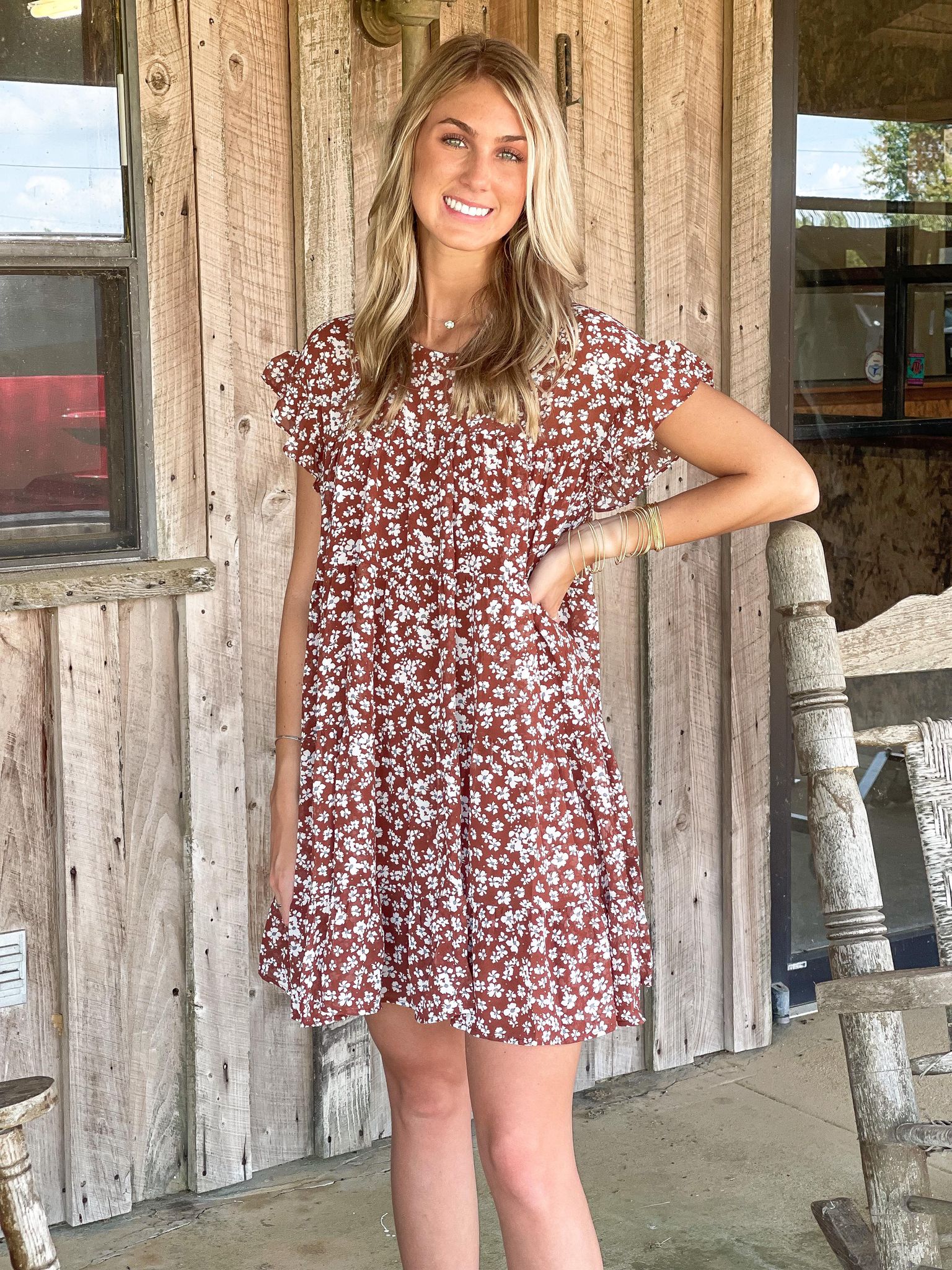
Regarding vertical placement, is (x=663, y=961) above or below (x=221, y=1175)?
above

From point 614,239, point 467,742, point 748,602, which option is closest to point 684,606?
point 748,602

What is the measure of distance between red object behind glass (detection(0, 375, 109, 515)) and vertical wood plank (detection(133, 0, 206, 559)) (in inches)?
3.8

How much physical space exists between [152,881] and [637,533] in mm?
1158

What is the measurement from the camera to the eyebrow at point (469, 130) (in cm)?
179

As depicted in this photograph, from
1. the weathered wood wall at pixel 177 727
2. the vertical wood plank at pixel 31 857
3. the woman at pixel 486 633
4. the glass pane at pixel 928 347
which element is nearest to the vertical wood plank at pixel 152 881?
the weathered wood wall at pixel 177 727

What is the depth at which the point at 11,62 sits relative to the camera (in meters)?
2.30

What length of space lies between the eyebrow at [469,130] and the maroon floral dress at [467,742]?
0.22 meters

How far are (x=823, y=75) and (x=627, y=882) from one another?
2.16 metres

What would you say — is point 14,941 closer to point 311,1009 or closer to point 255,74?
point 311,1009

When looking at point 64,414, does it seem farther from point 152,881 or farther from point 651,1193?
point 651,1193

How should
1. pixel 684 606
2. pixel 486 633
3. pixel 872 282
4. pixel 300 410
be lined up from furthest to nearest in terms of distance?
pixel 872 282
pixel 684 606
pixel 300 410
pixel 486 633

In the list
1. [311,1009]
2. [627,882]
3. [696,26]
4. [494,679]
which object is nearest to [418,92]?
[494,679]

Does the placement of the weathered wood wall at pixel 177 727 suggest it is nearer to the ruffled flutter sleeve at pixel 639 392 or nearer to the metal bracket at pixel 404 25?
the metal bracket at pixel 404 25

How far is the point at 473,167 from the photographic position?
1792 mm
